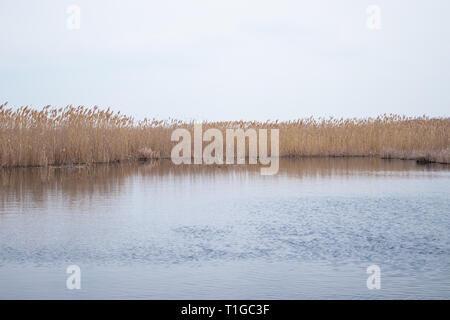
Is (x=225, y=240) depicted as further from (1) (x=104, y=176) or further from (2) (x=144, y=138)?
(2) (x=144, y=138)

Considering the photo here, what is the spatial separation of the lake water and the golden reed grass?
5.28m

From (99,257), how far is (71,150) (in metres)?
13.6

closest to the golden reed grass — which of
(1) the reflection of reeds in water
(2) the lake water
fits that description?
(1) the reflection of reeds in water

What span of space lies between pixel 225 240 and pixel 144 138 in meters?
17.0

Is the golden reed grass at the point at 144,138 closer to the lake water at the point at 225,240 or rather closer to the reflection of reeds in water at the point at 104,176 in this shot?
the reflection of reeds in water at the point at 104,176

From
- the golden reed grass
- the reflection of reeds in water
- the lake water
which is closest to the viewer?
the lake water

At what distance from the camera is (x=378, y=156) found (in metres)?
24.8

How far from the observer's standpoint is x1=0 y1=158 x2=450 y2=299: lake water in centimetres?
497

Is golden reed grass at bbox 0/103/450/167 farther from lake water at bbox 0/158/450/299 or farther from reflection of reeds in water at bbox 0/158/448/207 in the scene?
lake water at bbox 0/158/450/299

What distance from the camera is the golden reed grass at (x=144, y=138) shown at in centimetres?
1797

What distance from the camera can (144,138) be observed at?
77.3 feet

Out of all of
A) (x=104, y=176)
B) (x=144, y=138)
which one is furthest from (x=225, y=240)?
(x=144, y=138)
